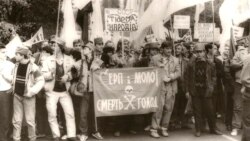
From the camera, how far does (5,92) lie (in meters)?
9.67

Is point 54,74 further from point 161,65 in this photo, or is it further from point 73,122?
point 161,65

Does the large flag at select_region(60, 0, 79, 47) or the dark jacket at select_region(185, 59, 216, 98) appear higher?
the large flag at select_region(60, 0, 79, 47)

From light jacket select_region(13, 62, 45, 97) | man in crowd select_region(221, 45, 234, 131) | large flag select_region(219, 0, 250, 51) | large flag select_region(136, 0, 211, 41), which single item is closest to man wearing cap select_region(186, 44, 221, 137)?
man in crowd select_region(221, 45, 234, 131)

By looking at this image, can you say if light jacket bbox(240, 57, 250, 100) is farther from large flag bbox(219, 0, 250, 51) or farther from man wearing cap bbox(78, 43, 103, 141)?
large flag bbox(219, 0, 250, 51)

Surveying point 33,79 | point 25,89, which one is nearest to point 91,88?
point 33,79

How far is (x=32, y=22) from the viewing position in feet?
65.8

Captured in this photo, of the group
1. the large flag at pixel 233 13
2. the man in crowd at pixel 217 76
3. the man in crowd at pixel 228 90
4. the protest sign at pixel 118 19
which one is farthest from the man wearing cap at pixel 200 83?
the large flag at pixel 233 13

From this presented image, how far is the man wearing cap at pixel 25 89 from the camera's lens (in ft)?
32.3

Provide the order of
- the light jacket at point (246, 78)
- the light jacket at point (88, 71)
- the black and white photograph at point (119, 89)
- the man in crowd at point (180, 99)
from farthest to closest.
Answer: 1. the man in crowd at point (180, 99)
2. the light jacket at point (88, 71)
3. the black and white photograph at point (119, 89)
4. the light jacket at point (246, 78)

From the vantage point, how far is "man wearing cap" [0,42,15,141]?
Result: 380 inches

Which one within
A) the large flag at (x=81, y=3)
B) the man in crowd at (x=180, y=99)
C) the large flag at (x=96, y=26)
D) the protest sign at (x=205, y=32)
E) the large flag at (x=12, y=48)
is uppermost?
the large flag at (x=81, y=3)

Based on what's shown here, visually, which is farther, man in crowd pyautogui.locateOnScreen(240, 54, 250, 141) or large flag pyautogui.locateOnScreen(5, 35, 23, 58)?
large flag pyautogui.locateOnScreen(5, 35, 23, 58)

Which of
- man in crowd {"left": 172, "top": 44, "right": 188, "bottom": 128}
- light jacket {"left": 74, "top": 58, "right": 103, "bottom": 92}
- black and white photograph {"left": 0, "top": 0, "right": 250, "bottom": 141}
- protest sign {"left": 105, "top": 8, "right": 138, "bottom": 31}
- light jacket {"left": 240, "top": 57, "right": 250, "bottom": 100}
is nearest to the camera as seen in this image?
light jacket {"left": 240, "top": 57, "right": 250, "bottom": 100}

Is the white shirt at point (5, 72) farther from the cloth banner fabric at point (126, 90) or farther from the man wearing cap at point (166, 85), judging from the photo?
the man wearing cap at point (166, 85)
